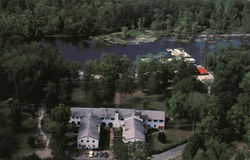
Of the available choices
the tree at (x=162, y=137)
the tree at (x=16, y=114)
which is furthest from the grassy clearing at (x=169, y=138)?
the tree at (x=16, y=114)

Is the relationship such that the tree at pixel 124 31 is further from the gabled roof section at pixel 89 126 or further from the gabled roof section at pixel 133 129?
the gabled roof section at pixel 133 129

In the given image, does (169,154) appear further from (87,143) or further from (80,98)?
(80,98)

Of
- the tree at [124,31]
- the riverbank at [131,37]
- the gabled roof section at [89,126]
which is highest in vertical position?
the tree at [124,31]

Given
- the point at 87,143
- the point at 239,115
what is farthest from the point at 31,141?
the point at 239,115

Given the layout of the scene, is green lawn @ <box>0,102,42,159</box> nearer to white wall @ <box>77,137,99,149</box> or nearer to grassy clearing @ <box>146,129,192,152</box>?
white wall @ <box>77,137,99,149</box>

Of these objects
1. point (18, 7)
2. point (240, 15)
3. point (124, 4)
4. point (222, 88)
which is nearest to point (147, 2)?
point (124, 4)
